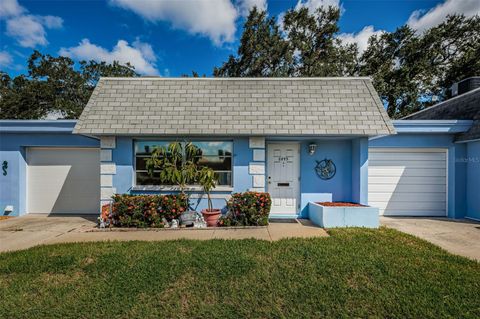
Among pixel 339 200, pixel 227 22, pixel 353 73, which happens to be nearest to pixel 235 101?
pixel 339 200

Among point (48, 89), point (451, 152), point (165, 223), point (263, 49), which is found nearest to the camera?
point (165, 223)

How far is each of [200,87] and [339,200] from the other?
608cm

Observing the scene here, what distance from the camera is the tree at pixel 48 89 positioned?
64.4 feet

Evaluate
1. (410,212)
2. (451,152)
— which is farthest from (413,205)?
(451,152)

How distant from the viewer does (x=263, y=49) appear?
60.6 ft

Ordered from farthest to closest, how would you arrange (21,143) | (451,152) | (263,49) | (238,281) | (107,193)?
(263,49) → (21,143) → (451,152) → (107,193) → (238,281)

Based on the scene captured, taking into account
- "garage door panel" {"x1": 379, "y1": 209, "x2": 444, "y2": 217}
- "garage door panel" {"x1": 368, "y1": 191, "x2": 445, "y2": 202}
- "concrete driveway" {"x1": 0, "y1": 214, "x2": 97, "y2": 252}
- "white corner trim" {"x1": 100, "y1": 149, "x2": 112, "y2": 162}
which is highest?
"white corner trim" {"x1": 100, "y1": 149, "x2": 112, "y2": 162}

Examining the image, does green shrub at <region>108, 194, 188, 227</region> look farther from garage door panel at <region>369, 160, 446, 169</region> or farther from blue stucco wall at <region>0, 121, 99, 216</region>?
garage door panel at <region>369, 160, 446, 169</region>

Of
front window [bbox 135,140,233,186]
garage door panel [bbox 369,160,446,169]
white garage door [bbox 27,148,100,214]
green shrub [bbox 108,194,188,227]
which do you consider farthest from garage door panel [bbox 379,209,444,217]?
white garage door [bbox 27,148,100,214]

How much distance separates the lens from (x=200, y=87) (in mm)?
8000

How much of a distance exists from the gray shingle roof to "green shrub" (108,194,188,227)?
1.92m

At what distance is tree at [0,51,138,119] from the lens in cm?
1964

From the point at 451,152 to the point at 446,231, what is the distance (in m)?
3.15

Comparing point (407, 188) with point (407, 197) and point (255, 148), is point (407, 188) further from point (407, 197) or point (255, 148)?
point (255, 148)
